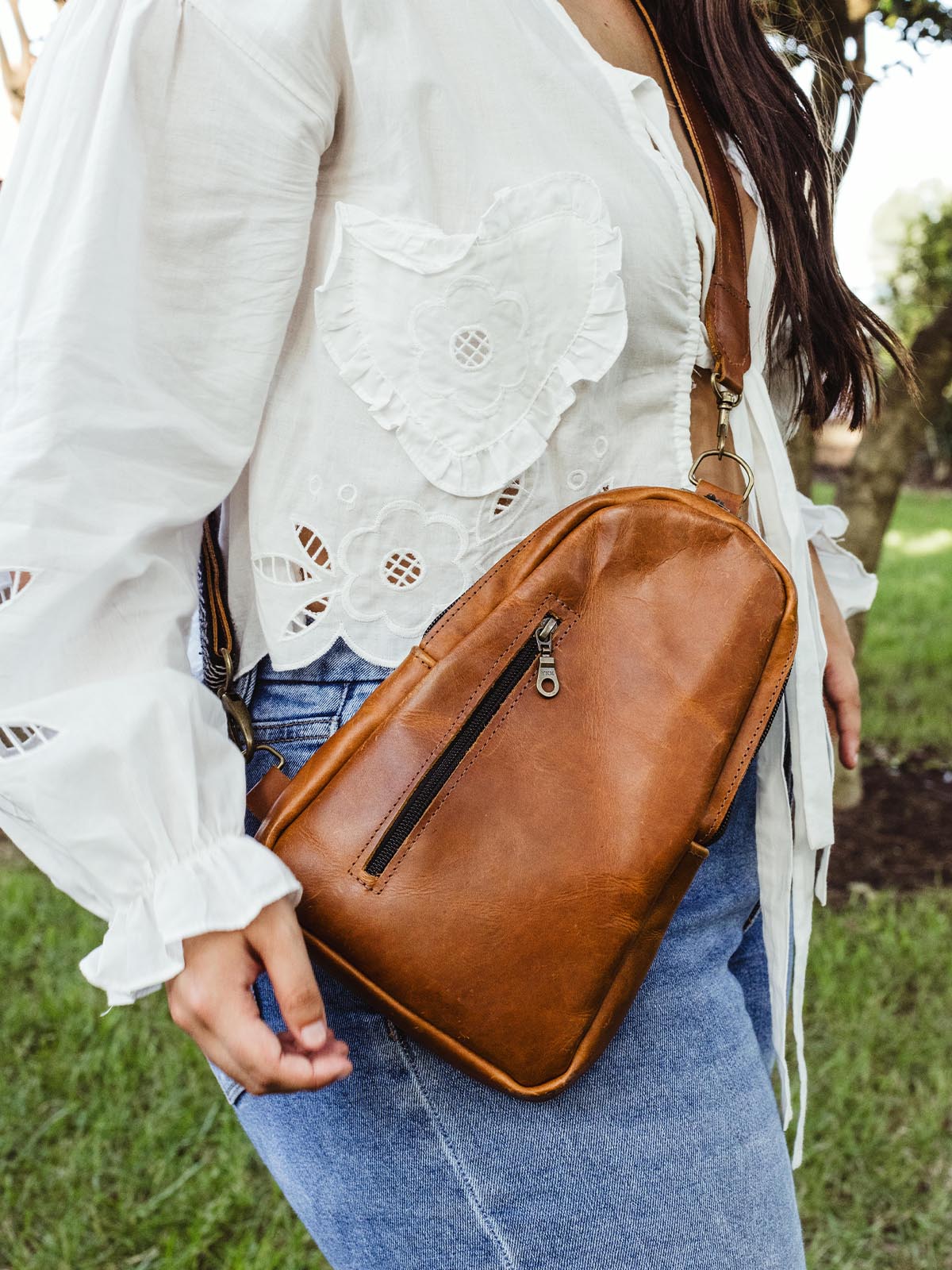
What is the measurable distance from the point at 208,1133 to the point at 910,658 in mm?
4825

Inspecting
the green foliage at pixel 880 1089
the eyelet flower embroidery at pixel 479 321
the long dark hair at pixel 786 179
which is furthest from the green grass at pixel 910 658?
the eyelet flower embroidery at pixel 479 321

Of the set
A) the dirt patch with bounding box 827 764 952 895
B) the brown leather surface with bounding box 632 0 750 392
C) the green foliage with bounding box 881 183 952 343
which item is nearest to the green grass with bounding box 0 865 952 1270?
the dirt patch with bounding box 827 764 952 895

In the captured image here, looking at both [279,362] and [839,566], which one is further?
[839,566]

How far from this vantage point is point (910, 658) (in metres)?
6.16

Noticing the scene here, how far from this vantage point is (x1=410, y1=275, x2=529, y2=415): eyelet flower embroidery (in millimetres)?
1001

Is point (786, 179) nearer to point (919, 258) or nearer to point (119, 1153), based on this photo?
point (119, 1153)

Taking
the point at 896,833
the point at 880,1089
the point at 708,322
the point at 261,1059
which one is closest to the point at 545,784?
the point at 261,1059

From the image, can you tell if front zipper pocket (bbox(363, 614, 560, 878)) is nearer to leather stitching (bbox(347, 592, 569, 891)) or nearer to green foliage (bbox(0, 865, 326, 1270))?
leather stitching (bbox(347, 592, 569, 891))

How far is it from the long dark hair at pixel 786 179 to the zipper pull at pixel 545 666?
1.95 feet

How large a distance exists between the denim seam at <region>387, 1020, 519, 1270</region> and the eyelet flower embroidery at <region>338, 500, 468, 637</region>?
365 mm

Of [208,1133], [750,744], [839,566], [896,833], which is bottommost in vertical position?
[896,833]

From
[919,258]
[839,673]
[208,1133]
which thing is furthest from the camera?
[919,258]

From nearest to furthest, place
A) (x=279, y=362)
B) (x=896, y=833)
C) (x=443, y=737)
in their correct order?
(x=443, y=737) → (x=279, y=362) → (x=896, y=833)

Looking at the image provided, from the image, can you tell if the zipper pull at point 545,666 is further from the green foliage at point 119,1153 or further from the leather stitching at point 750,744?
the green foliage at point 119,1153
